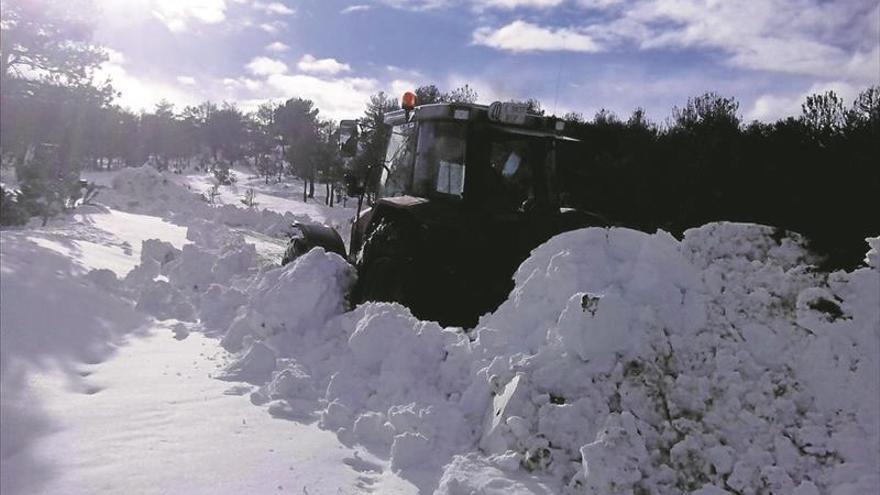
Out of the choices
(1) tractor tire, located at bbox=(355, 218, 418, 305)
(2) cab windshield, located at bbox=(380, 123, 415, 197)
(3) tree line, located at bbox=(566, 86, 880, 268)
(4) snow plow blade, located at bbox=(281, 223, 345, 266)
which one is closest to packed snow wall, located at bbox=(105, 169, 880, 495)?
(1) tractor tire, located at bbox=(355, 218, 418, 305)

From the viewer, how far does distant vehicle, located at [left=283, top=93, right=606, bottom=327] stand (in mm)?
5059

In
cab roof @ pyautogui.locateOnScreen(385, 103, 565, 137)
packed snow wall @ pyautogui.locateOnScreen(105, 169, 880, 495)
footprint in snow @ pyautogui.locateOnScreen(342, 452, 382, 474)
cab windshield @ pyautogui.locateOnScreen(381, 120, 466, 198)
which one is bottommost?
footprint in snow @ pyautogui.locateOnScreen(342, 452, 382, 474)

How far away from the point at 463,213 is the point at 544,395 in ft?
8.73

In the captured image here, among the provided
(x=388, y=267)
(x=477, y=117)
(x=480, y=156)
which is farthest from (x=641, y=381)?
(x=477, y=117)

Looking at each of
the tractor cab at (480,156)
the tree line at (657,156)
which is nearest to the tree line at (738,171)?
the tree line at (657,156)

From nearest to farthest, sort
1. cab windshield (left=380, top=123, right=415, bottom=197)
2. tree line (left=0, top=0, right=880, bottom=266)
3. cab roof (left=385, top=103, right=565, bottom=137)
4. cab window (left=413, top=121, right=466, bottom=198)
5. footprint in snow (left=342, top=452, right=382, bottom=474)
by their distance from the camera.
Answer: footprint in snow (left=342, top=452, right=382, bottom=474) → cab roof (left=385, top=103, right=565, bottom=137) → cab window (left=413, top=121, right=466, bottom=198) → cab windshield (left=380, top=123, right=415, bottom=197) → tree line (left=0, top=0, right=880, bottom=266)

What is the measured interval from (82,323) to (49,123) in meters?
20.7

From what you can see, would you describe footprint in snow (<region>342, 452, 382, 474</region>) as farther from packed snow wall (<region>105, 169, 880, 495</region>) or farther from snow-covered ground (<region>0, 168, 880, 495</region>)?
packed snow wall (<region>105, 169, 880, 495</region>)

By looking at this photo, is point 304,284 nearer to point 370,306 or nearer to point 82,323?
point 370,306

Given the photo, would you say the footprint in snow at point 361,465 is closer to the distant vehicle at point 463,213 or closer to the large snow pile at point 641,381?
the large snow pile at point 641,381

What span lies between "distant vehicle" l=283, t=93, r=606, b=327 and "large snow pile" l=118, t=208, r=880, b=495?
4.10ft

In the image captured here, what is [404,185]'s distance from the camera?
19.7ft

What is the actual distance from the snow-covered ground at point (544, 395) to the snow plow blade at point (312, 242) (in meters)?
2.43

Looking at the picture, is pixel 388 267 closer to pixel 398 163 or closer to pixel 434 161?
pixel 434 161
